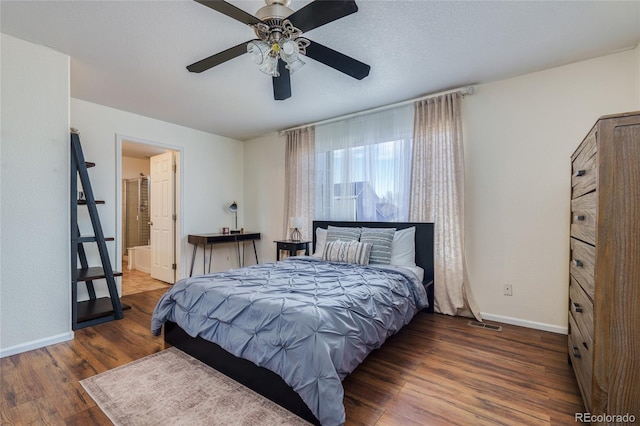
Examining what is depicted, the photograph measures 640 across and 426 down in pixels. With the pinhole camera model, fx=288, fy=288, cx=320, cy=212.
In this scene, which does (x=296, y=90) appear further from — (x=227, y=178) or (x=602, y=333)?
(x=602, y=333)

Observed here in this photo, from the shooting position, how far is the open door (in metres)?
4.77

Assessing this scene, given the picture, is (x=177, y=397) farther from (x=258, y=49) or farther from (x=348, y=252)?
(x=258, y=49)

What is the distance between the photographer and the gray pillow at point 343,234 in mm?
3508

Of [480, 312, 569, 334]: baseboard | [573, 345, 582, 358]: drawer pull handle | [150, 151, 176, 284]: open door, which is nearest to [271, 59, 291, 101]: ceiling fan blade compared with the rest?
[573, 345, 582, 358]: drawer pull handle

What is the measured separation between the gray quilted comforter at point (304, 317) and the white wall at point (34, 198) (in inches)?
39.0

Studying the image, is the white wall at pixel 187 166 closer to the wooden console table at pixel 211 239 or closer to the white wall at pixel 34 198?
the wooden console table at pixel 211 239

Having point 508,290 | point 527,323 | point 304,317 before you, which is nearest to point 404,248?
point 508,290

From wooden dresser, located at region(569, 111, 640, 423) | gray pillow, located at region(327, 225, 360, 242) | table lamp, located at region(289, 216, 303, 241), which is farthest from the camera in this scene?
table lamp, located at region(289, 216, 303, 241)

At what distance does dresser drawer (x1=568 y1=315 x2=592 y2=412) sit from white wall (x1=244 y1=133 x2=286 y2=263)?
3.82 m

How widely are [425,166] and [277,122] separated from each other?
2.34m

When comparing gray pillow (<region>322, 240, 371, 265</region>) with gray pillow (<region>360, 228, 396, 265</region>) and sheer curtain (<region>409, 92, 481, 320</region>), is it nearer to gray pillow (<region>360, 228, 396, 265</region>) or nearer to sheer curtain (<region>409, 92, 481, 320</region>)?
gray pillow (<region>360, 228, 396, 265</region>)

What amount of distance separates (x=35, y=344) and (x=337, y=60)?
3.35 meters

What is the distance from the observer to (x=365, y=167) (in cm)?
387

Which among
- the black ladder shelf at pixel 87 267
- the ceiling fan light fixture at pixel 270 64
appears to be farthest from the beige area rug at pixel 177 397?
the ceiling fan light fixture at pixel 270 64
